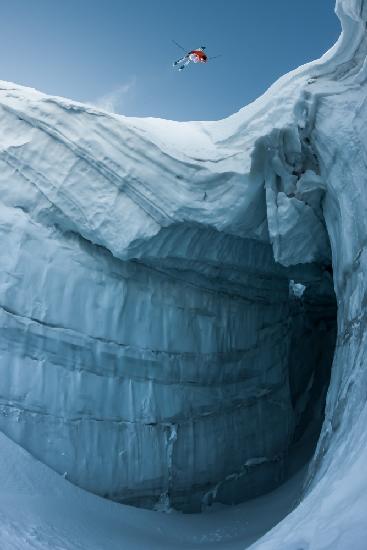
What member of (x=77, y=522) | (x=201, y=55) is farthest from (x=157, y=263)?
(x=201, y=55)

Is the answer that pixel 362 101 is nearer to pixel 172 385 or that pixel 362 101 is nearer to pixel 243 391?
pixel 172 385

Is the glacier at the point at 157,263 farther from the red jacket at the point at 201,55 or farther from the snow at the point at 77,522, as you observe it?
the red jacket at the point at 201,55

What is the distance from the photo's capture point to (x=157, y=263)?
689 centimetres

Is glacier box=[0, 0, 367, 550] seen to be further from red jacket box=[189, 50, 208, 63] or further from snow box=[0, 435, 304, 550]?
red jacket box=[189, 50, 208, 63]

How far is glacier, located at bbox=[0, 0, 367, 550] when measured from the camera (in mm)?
5688

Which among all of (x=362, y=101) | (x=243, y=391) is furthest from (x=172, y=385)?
(x=362, y=101)

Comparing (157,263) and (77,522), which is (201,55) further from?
(77,522)

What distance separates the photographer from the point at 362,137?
4910mm

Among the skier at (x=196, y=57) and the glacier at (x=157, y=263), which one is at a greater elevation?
the skier at (x=196, y=57)

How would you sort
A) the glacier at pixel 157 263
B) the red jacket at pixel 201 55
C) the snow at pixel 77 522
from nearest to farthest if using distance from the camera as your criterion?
Result: the snow at pixel 77 522, the glacier at pixel 157 263, the red jacket at pixel 201 55

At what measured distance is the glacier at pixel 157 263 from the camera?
569 cm

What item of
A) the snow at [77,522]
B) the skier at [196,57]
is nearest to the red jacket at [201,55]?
the skier at [196,57]

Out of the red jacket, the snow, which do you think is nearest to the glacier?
the snow

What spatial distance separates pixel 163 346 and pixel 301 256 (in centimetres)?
210
